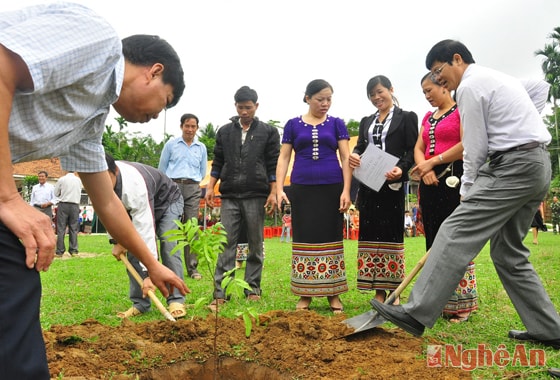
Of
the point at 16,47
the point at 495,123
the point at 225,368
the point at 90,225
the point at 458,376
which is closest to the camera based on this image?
the point at 16,47

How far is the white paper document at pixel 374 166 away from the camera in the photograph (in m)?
4.09

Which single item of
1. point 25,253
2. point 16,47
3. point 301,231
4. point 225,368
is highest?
point 16,47

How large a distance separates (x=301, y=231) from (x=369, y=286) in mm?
762

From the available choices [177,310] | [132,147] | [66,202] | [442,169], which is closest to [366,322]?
[442,169]

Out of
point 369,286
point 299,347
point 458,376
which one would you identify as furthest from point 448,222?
point 369,286

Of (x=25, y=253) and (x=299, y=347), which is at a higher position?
(x=25, y=253)

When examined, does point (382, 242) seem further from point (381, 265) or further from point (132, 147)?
point (132, 147)

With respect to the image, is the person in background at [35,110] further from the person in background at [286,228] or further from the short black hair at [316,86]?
the person in background at [286,228]

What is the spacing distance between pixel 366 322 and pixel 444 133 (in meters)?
1.75

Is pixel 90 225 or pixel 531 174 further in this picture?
pixel 90 225

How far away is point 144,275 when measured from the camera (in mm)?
4348

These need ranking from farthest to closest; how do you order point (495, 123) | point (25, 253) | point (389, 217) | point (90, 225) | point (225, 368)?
point (90, 225)
point (389, 217)
point (495, 123)
point (225, 368)
point (25, 253)

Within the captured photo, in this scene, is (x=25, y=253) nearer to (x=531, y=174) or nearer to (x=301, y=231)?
(x=531, y=174)

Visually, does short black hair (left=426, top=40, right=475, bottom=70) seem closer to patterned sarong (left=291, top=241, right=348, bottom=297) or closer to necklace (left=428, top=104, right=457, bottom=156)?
necklace (left=428, top=104, right=457, bottom=156)
